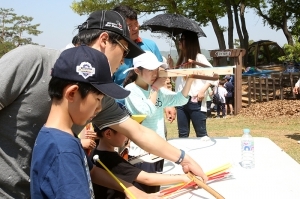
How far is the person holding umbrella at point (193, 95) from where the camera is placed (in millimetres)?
4043

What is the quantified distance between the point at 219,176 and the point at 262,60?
18776 millimetres

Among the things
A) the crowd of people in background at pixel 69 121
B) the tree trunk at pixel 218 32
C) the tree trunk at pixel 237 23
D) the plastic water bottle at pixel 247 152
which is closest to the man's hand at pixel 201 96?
the plastic water bottle at pixel 247 152

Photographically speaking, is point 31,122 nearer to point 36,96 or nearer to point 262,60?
point 36,96

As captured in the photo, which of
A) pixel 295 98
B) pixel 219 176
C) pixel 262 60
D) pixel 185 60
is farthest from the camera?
pixel 262 60

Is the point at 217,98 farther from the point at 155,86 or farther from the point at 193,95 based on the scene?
the point at 155,86

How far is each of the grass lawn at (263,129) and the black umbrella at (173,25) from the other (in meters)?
2.99

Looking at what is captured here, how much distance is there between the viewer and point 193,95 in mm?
4199

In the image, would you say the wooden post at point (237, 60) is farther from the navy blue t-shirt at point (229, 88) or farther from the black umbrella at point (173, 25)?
the black umbrella at point (173, 25)

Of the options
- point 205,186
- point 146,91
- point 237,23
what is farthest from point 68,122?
point 237,23

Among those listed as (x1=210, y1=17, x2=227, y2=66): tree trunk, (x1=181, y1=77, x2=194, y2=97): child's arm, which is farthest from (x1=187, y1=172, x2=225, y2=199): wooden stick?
(x1=210, y1=17, x2=227, y2=66): tree trunk

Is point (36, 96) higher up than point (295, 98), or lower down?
higher up

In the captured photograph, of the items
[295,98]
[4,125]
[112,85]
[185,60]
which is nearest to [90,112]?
[112,85]

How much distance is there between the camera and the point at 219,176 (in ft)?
7.47

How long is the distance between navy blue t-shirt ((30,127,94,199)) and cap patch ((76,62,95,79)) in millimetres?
193
